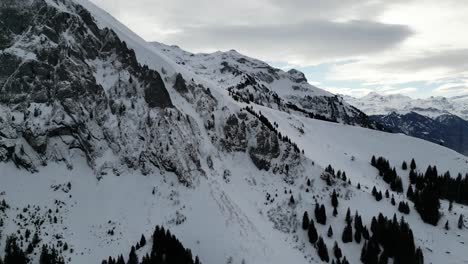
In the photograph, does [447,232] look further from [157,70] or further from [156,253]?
[157,70]

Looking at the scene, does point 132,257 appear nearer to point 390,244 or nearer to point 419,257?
point 390,244

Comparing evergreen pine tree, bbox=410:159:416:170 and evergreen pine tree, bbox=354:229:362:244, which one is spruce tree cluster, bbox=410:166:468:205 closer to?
evergreen pine tree, bbox=410:159:416:170

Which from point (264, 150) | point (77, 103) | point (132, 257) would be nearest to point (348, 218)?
point (264, 150)

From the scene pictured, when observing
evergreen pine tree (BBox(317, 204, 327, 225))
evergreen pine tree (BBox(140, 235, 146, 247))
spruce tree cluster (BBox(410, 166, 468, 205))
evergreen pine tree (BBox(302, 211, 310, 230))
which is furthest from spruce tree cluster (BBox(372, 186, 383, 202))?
evergreen pine tree (BBox(140, 235, 146, 247))

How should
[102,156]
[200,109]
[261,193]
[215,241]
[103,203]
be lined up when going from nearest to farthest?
[215,241], [103,203], [102,156], [261,193], [200,109]

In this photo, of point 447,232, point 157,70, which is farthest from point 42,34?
point 447,232

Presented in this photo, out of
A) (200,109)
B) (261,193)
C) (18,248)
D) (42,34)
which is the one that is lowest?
(18,248)

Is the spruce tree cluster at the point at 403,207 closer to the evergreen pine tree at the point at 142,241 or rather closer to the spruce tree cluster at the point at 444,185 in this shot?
the spruce tree cluster at the point at 444,185
